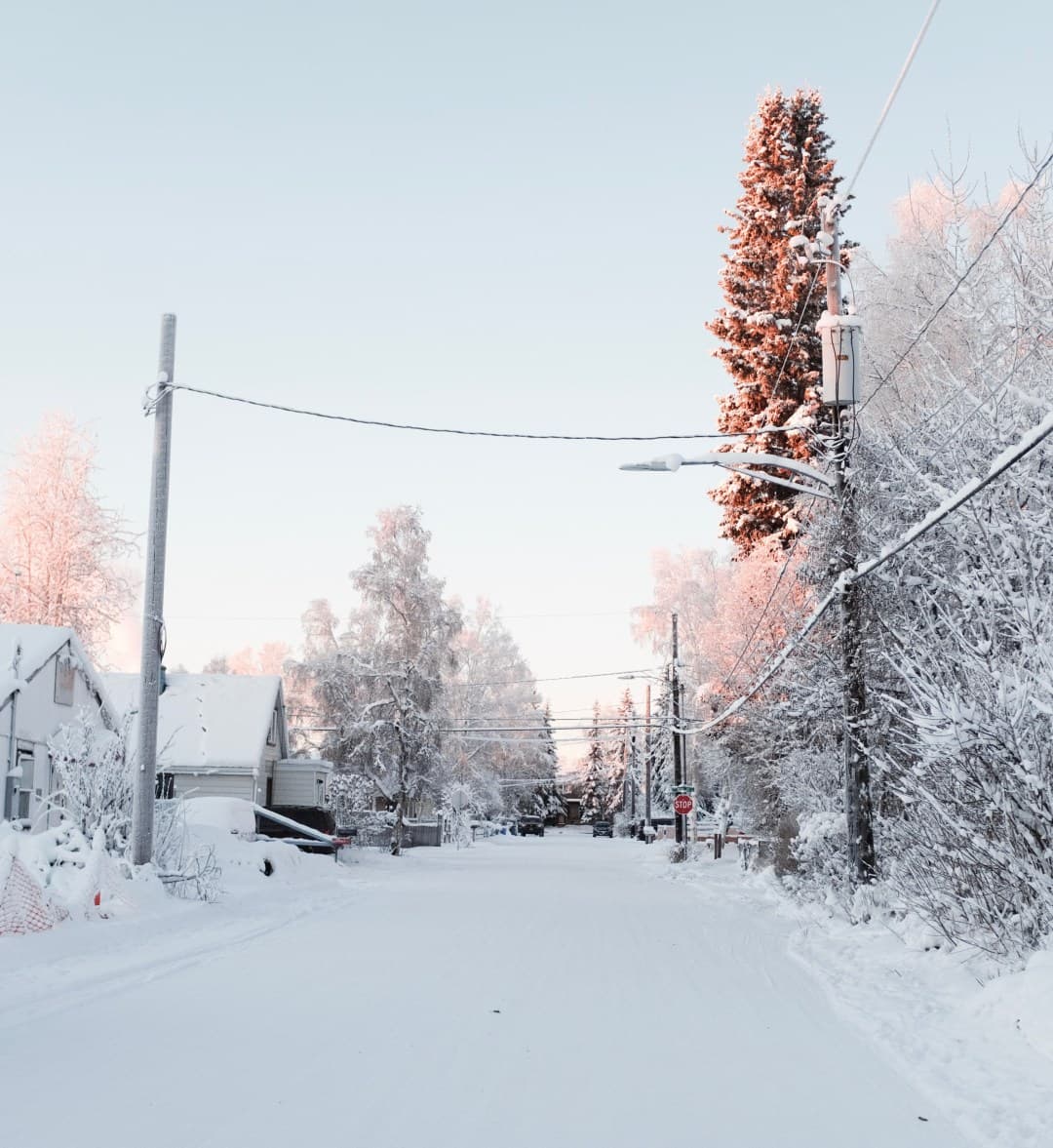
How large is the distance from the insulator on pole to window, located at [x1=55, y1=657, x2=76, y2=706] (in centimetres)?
1946

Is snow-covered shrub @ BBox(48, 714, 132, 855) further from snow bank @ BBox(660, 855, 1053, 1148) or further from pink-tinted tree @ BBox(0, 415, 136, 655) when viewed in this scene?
pink-tinted tree @ BBox(0, 415, 136, 655)

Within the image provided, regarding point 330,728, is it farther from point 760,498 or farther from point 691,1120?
point 691,1120

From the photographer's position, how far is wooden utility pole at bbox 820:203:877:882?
54.6 feet

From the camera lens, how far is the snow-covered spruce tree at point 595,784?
135562mm

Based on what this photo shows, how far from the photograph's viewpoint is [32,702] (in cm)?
2770

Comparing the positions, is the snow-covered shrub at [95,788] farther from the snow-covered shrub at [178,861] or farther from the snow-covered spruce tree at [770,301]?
the snow-covered spruce tree at [770,301]

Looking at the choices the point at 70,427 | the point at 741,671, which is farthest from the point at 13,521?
the point at 741,671

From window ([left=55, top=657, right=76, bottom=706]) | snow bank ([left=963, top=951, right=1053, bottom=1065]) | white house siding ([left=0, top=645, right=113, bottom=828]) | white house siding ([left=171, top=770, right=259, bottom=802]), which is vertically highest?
window ([left=55, top=657, right=76, bottom=706])

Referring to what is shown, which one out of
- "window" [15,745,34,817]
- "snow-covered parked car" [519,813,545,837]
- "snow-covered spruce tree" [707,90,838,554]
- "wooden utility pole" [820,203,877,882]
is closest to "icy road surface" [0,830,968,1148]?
"wooden utility pole" [820,203,877,882]

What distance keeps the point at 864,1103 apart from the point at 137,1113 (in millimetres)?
3688

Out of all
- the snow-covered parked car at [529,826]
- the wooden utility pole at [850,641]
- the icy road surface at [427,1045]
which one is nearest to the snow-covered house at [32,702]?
the icy road surface at [427,1045]

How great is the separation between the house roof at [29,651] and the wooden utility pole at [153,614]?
27.4 feet

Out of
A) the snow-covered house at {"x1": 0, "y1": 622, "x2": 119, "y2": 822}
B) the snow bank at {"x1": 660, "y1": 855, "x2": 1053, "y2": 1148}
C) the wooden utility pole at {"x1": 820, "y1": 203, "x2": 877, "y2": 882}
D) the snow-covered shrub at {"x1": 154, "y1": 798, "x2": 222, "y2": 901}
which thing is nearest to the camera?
the snow bank at {"x1": 660, "y1": 855, "x2": 1053, "y2": 1148}

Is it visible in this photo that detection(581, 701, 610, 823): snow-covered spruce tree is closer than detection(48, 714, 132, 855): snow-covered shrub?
No
